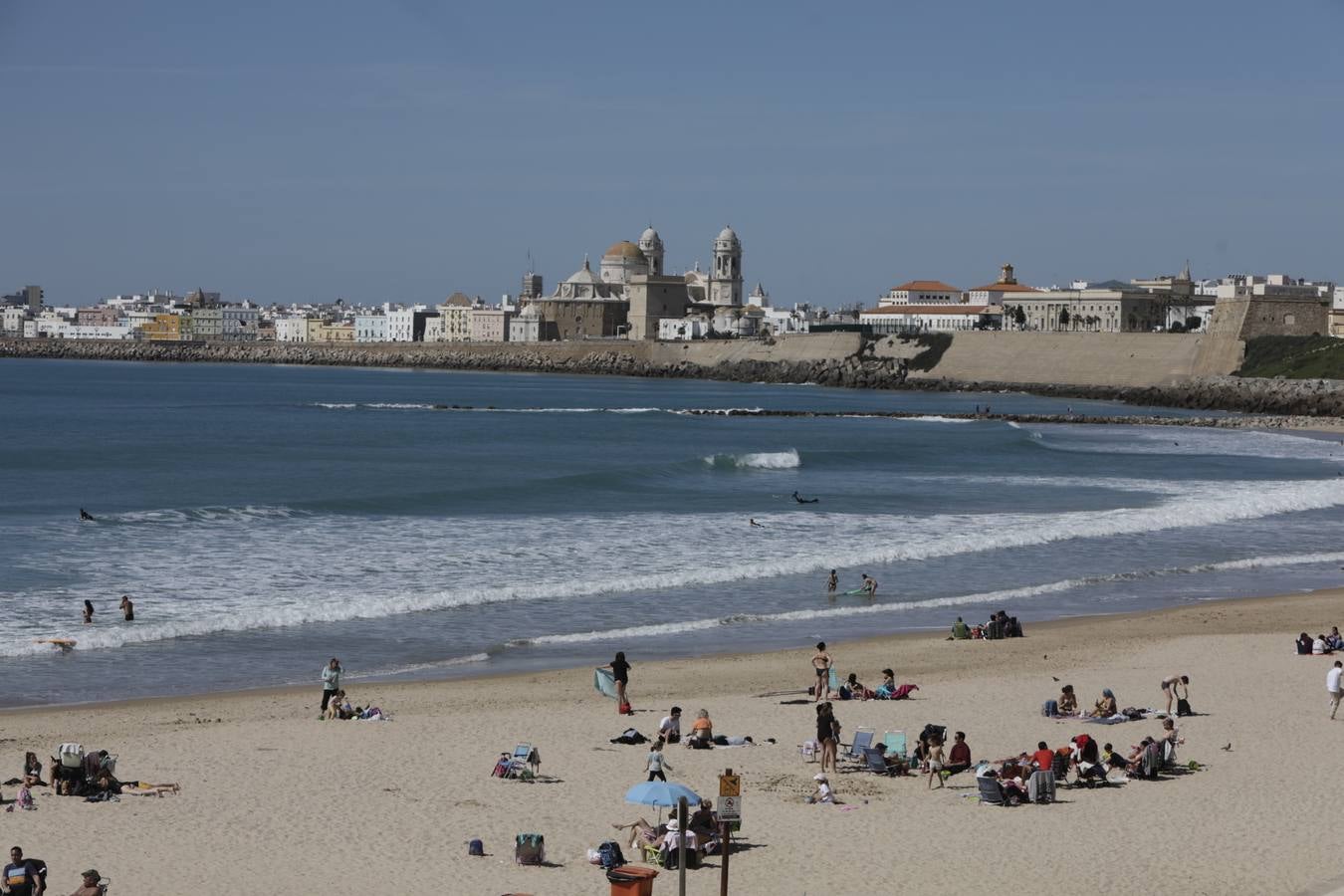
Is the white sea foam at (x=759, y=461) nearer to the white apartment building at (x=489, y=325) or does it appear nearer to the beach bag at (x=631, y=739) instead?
the beach bag at (x=631, y=739)

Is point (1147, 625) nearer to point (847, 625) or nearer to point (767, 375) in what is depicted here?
point (847, 625)

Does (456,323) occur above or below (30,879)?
above

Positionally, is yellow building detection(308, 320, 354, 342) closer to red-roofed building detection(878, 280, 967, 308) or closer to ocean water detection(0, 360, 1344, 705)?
red-roofed building detection(878, 280, 967, 308)

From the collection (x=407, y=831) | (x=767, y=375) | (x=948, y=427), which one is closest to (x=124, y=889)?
(x=407, y=831)

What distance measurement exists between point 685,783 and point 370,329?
17535 cm

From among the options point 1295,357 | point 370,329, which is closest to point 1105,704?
point 1295,357

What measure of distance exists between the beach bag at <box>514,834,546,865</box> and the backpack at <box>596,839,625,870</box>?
367 mm

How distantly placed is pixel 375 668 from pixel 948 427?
48.8m

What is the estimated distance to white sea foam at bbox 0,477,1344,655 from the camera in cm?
1992

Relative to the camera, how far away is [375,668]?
1712 centimetres

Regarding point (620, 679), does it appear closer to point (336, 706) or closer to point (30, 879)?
point (336, 706)

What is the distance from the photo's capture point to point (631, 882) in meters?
9.48

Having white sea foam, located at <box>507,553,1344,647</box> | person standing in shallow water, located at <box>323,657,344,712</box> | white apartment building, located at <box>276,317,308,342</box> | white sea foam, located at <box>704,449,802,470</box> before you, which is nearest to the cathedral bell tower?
white apartment building, located at <box>276,317,308,342</box>

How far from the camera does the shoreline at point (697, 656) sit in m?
15.2
